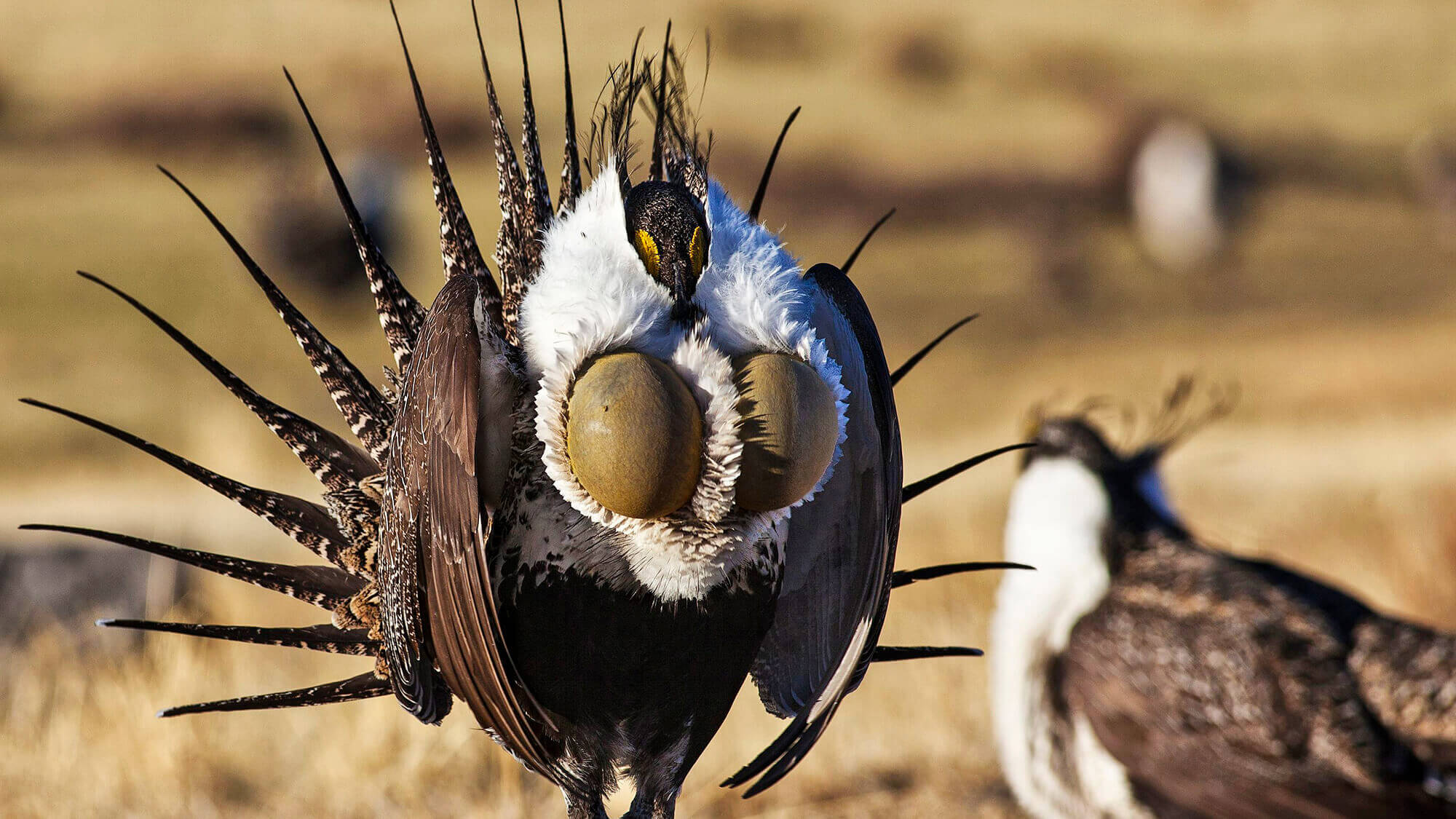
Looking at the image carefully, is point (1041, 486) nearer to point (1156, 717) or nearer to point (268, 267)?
point (1156, 717)

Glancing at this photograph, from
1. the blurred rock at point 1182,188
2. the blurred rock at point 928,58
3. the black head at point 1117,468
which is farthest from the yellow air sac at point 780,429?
the blurred rock at point 928,58

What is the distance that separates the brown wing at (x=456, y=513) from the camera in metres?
1.65

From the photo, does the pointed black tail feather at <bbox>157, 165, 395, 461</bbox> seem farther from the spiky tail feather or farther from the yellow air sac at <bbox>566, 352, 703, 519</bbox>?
the yellow air sac at <bbox>566, 352, 703, 519</bbox>

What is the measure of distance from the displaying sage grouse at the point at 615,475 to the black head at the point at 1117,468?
6.69 ft

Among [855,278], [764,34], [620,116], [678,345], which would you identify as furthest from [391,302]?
[764,34]

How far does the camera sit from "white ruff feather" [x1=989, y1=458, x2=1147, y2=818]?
12.0ft

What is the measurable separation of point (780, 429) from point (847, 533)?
35 cm

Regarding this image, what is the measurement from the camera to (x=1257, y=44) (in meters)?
26.1

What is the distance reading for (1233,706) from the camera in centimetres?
341

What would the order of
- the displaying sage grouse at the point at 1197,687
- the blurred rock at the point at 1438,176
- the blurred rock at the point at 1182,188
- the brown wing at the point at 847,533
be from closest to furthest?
1. the brown wing at the point at 847,533
2. the displaying sage grouse at the point at 1197,687
3. the blurred rock at the point at 1438,176
4. the blurred rock at the point at 1182,188

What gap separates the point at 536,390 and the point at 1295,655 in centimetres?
237

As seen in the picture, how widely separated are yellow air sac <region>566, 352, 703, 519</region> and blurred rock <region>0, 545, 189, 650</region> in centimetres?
323

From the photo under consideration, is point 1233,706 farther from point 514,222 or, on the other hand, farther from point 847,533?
point 514,222

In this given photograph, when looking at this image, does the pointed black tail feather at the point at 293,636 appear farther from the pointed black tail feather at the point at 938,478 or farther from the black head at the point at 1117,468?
the black head at the point at 1117,468
